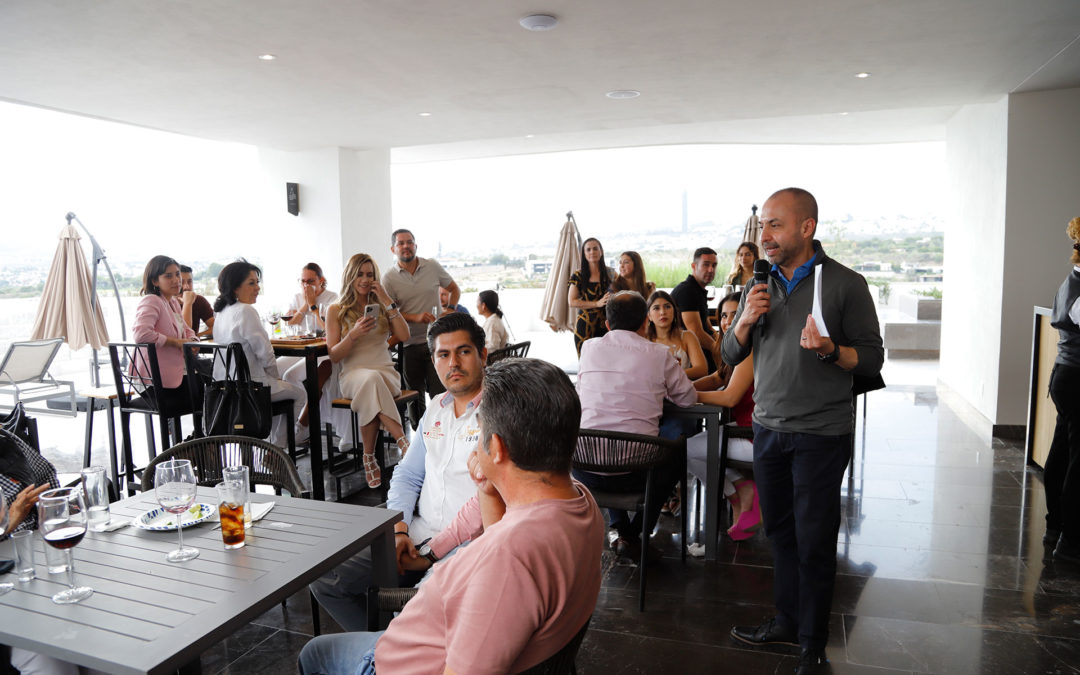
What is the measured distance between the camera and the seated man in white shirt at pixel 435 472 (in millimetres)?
2197

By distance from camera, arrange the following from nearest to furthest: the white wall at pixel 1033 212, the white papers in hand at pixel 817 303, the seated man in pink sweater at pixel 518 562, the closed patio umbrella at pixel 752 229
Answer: the seated man in pink sweater at pixel 518 562 → the white papers in hand at pixel 817 303 → the white wall at pixel 1033 212 → the closed patio umbrella at pixel 752 229

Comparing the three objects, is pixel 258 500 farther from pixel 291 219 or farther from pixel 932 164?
pixel 932 164

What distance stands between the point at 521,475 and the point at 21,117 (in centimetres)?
762

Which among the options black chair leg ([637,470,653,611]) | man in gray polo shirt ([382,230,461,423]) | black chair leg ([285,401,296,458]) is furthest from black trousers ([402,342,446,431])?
black chair leg ([637,470,653,611])

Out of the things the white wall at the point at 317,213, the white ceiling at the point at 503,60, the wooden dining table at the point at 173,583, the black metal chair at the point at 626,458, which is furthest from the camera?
the white wall at the point at 317,213

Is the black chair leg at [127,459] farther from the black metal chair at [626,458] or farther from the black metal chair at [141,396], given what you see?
the black metal chair at [626,458]

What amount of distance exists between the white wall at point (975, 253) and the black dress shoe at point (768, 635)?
14.4 feet

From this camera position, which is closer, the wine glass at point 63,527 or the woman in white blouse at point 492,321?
the wine glass at point 63,527

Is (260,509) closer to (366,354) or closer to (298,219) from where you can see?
(366,354)

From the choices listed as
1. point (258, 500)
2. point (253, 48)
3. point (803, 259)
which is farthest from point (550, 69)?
point (258, 500)

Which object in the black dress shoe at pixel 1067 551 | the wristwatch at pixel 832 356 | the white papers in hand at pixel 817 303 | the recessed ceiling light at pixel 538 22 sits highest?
the recessed ceiling light at pixel 538 22

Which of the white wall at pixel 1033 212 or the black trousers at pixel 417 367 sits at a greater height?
the white wall at pixel 1033 212

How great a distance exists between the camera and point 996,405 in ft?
19.5

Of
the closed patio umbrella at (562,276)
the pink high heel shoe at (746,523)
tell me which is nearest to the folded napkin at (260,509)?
the pink high heel shoe at (746,523)
